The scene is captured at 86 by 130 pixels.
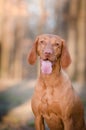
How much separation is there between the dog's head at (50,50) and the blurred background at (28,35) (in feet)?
7.70

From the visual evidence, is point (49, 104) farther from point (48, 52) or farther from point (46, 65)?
point (48, 52)

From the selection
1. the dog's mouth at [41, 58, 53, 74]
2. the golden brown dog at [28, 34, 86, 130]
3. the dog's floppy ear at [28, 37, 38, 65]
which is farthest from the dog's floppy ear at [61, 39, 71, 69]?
the dog's floppy ear at [28, 37, 38, 65]

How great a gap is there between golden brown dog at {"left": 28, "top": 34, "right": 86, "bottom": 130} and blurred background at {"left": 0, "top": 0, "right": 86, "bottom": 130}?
2.27 m

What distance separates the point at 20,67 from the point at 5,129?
44.9 inches

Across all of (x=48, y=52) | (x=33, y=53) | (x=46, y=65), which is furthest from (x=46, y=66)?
(x=33, y=53)

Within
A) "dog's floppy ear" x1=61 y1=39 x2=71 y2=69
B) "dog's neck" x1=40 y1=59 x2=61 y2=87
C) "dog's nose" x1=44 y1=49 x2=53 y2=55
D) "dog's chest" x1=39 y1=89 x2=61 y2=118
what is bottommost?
"dog's chest" x1=39 y1=89 x2=61 y2=118

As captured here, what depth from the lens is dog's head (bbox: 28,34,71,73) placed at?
3.75 meters

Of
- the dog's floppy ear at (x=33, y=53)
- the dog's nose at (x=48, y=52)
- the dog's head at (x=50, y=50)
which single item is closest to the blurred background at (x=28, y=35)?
the dog's floppy ear at (x=33, y=53)

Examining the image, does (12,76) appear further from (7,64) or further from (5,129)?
(5,129)

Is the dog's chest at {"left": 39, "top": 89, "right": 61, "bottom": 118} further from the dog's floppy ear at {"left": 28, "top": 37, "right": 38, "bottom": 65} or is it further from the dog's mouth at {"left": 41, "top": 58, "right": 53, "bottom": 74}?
the dog's floppy ear at {"left": 28, "top": 37, "right": 38, "bottom": 65}

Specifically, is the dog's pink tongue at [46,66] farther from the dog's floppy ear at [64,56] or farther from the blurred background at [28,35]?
the blurred background at [28,35]

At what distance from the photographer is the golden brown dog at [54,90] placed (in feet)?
12.6

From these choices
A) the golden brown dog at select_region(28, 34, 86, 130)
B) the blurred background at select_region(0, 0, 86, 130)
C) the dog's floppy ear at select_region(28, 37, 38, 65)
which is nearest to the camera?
the golden brown dog at select_region(28, 34, 86, 130)

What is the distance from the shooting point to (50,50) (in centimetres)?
374
